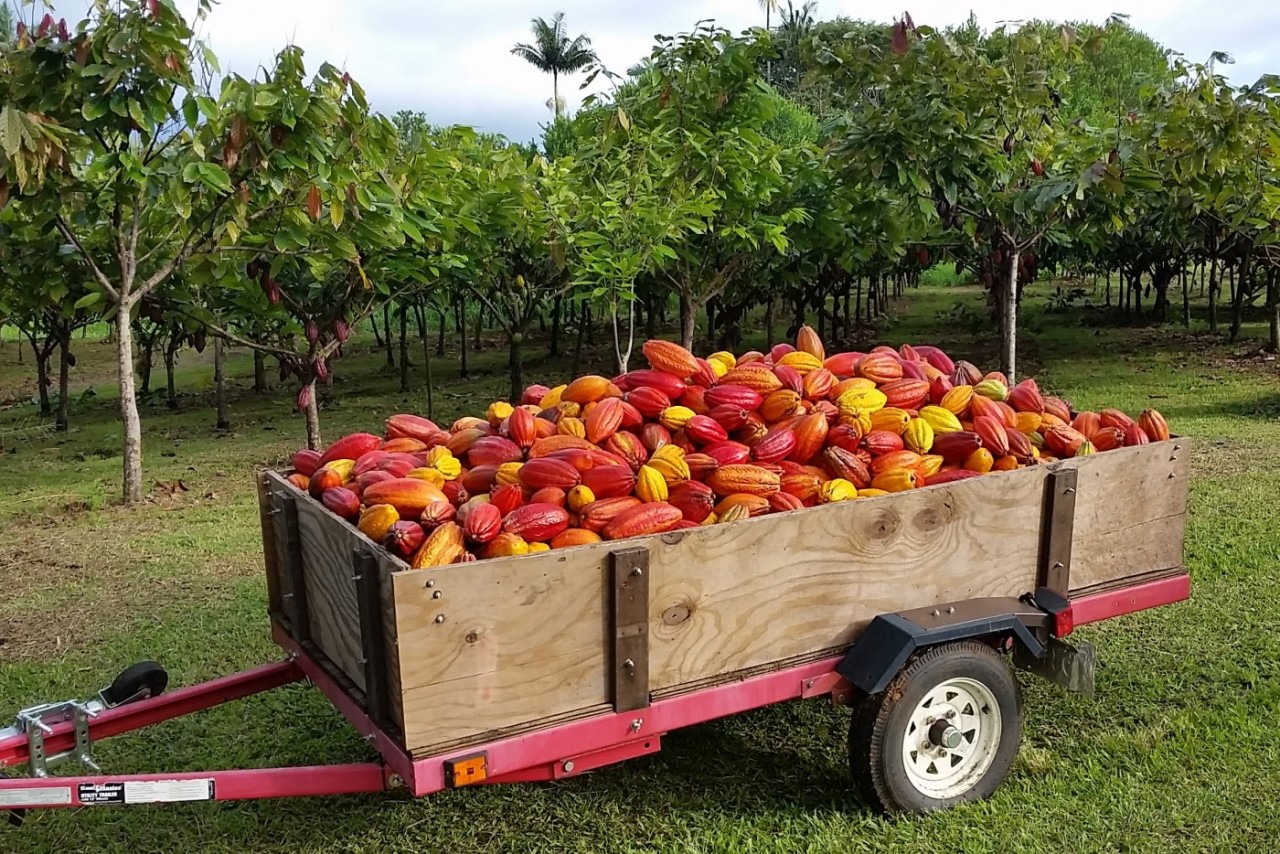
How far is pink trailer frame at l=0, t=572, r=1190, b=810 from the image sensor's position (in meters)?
2.39

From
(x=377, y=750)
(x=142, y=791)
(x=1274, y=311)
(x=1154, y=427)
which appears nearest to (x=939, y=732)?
(x=1154, y=427)

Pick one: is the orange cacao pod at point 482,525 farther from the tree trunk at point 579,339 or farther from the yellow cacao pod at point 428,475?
the tree trunk at point 579,339

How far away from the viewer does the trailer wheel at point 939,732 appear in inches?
115

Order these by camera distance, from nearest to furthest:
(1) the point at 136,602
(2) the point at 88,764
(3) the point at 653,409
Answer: (2) the point at 88,764 → (3) the point at 653,409 → (1) the point at 136,602

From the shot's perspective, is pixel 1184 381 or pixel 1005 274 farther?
pixel 1184 381

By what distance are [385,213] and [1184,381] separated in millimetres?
11013

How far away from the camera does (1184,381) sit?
13.4 metres

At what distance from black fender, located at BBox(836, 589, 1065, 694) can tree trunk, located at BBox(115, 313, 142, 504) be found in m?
6.49

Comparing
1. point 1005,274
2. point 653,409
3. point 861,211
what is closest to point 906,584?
point 653,409

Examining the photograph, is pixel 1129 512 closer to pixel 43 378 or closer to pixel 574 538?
pixel 574 538

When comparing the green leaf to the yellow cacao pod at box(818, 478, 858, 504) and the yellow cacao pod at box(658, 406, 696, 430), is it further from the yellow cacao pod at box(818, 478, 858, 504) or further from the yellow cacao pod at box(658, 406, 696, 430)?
the yellow cacao pod at box(818, 478, 858, 504)

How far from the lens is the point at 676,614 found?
2.64m

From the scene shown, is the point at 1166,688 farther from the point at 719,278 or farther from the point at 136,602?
the point at 719,278

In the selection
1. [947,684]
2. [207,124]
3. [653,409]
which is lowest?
[947,684]
